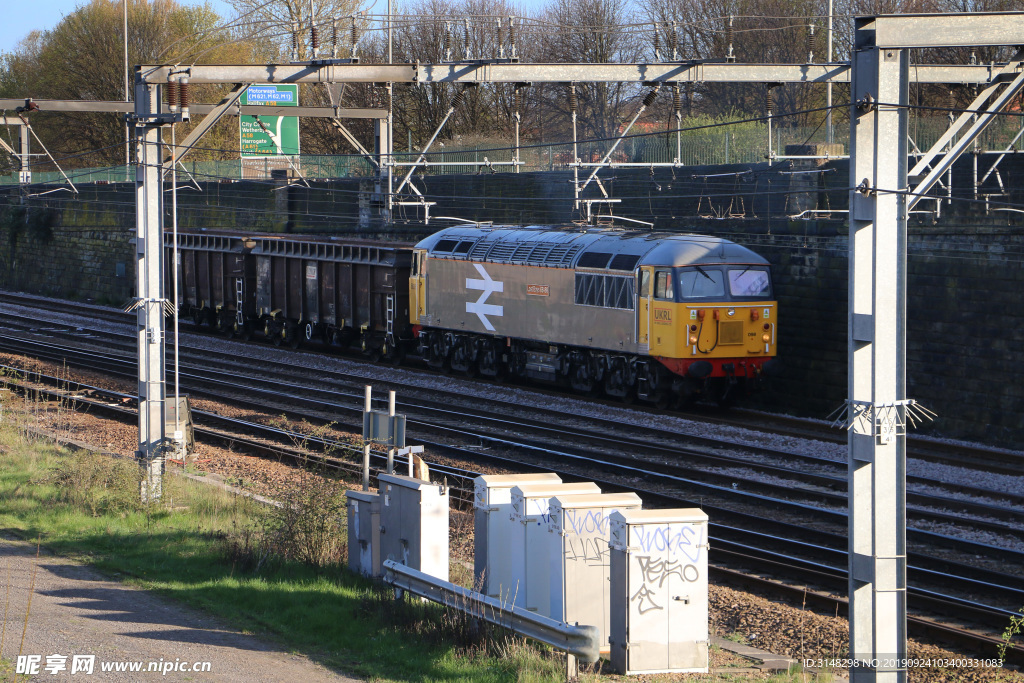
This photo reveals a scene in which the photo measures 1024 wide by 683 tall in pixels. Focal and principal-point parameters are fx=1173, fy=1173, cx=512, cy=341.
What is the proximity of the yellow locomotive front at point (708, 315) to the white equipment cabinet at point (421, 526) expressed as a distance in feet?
39.7

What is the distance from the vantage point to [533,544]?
9023 millimetres

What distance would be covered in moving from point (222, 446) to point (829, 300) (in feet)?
38.5

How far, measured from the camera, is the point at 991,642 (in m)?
9.15

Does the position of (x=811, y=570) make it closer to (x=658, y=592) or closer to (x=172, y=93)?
(x=658, y=592)

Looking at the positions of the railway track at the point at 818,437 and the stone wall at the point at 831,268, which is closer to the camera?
the railway track at the point at 818,437

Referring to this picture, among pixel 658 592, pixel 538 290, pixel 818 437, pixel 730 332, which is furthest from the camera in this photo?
pixel 538 290

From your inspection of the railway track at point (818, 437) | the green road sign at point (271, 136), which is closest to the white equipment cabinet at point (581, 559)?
the railway track at point (818, 437)

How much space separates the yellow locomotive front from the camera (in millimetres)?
21328

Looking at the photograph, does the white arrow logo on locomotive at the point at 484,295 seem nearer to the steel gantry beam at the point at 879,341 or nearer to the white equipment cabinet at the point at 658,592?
the white equipment cabinet at the point at 658,592

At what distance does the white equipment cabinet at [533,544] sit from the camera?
29.3 ft

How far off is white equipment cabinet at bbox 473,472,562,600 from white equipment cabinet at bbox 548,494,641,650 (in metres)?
0.60

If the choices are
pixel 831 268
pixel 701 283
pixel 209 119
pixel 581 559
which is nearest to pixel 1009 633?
pixel 581 559

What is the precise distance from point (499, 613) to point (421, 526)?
1.45 meters

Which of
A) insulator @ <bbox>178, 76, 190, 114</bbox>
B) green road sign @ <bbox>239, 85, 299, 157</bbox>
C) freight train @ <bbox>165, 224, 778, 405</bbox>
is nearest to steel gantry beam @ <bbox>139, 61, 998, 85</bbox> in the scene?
insulator @ <bbox>178, 76, 190, 114</bbox>
